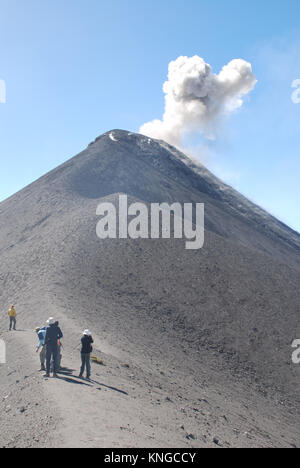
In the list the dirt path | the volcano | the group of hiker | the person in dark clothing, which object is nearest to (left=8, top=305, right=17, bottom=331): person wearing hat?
the volcano

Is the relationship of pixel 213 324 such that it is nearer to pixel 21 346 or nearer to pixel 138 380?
pixel 138 380

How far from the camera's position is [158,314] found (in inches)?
1068

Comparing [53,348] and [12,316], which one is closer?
[53,348]

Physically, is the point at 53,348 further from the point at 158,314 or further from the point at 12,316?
the point at 158,314

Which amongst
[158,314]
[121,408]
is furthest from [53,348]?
[158,314]

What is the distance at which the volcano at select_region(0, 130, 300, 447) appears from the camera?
12.4 metres

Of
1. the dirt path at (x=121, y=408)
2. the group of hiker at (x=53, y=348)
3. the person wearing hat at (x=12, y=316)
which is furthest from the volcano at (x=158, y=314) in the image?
the group of hiker at (x=53, y=348)

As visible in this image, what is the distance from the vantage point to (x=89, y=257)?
31484mm

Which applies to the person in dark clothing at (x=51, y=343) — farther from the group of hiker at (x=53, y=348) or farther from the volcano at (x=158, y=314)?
the volcano at (x=158, y=314)

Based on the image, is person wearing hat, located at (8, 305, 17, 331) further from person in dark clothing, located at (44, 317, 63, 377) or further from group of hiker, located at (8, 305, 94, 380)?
person in dark clothing, located at (44, 317, 63, 377)

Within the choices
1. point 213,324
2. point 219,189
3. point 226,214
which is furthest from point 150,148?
point 213,324

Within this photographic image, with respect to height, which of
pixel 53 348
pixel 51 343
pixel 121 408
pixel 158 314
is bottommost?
pixel 121 408

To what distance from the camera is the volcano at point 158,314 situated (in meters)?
12.4

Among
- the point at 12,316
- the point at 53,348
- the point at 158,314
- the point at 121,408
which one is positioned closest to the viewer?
the point at 121,408
